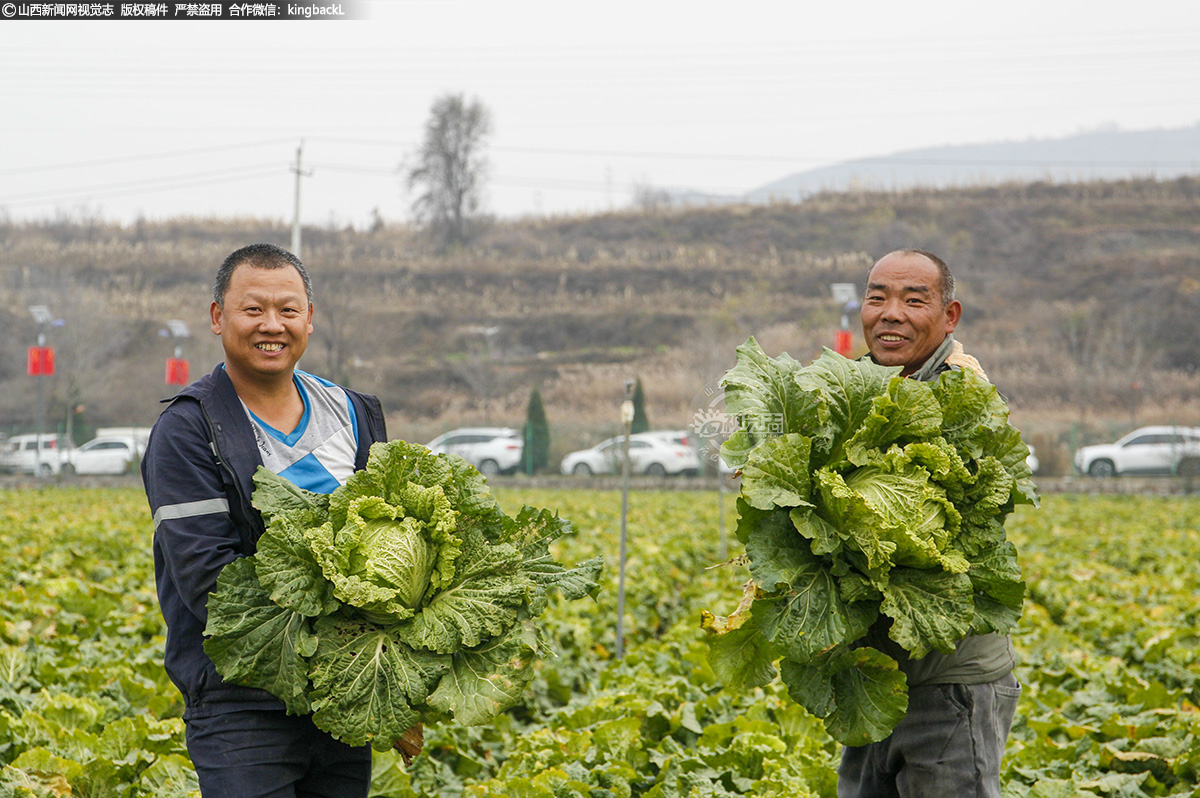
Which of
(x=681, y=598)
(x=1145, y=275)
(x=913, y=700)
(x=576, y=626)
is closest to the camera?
(x=913, y=700)

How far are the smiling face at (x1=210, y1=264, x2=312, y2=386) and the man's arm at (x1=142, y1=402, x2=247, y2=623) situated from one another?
0.65 ft

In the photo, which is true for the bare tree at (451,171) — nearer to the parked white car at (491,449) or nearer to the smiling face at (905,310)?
the parked white car at (491,449)

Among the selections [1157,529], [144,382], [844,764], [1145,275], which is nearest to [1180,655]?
[844,764]

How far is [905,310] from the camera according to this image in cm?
284

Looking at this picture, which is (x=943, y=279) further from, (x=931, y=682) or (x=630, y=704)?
(x=630, y=704)

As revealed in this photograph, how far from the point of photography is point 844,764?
3.00m

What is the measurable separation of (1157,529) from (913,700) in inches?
552

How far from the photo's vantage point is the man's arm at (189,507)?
98.1 inches

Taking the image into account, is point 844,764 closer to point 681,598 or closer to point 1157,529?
point 681,598

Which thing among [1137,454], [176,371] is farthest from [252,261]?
[1137,454]

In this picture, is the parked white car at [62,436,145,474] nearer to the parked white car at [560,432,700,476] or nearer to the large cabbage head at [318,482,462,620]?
the parked white car at [560,432,700,476]

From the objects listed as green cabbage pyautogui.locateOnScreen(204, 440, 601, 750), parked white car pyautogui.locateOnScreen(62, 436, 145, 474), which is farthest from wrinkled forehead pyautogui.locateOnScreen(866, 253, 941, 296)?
parked white car pyautogui.locateOnScreen(62, 436, 145, 474)

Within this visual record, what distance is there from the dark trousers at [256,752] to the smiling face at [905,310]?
191 cm

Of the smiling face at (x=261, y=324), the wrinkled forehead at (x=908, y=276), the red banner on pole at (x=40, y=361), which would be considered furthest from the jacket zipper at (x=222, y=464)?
the red banner on pole at (x=40, y=361)
